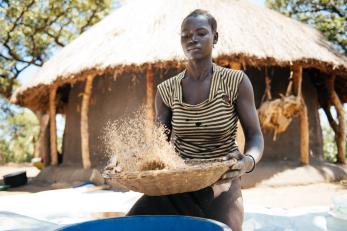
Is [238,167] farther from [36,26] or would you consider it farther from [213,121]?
[36,26]

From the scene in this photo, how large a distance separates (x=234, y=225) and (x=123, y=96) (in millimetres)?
5383

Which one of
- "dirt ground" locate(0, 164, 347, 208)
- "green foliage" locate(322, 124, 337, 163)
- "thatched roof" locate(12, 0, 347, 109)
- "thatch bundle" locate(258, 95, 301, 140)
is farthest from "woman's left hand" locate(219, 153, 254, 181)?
"green foliage" locate(322, 124, 337, 163)

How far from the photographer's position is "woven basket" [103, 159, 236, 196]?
126 cm

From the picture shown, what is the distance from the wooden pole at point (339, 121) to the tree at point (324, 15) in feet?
8.25

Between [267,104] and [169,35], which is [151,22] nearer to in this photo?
[169,35]

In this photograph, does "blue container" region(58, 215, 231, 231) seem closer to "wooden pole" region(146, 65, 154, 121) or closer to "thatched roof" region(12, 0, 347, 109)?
"thatched roof" region(12, 0, 347, 109)

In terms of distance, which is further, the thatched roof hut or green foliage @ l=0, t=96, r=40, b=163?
green foliage @ l=0, t=96, r=40, b=163

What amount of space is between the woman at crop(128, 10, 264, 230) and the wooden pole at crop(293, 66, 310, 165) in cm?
506

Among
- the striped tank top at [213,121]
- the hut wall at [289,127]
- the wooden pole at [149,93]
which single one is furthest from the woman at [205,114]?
the hut wall at [289,127]

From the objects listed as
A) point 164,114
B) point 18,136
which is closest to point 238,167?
point 164,114

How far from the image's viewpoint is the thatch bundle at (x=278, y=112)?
6.24 meters

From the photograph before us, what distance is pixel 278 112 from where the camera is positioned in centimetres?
626

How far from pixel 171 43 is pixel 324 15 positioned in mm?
6486

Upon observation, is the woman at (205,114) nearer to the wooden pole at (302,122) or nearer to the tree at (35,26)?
the wooden pole at (302,122)
